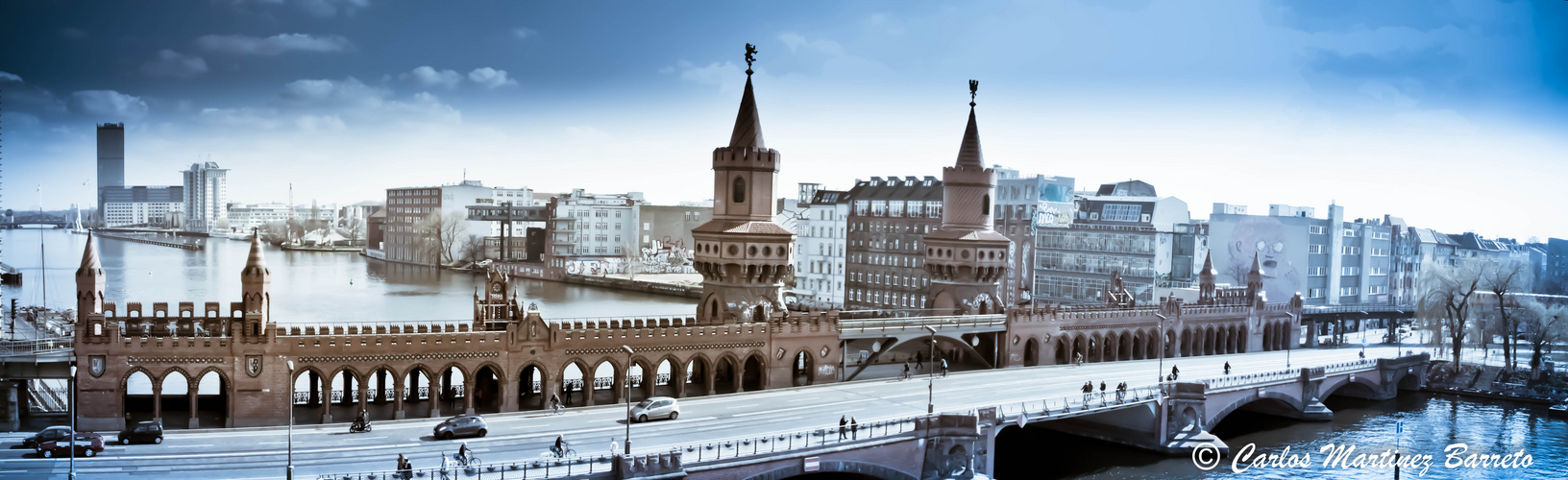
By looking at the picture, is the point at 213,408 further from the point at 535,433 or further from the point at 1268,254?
the point at 1268,254

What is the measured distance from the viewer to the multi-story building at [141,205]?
79188mm

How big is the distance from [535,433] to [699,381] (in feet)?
48.0

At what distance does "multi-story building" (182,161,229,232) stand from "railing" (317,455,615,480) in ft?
191

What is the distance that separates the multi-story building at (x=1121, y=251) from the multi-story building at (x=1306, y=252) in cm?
427

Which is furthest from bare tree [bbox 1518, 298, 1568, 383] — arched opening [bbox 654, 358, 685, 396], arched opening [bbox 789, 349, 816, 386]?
arched opening [bbox 654, 358, 685, 396]

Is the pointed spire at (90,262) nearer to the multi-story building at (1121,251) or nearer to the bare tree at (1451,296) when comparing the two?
the multi-story building at (1121,251)

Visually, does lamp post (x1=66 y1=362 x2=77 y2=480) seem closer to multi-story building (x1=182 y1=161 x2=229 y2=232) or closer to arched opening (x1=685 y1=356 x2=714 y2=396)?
arched opening (x1=685 y1=356 x2=714 y2=396)

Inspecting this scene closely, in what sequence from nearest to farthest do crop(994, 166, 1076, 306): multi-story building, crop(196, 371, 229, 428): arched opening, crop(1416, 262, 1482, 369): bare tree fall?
1. crop(196, 371, 229, 428): arched opening
2. crop(1416, 262, 1482, 369): bare tree
3. crop(994, 166, 1076, 306): multi-story building

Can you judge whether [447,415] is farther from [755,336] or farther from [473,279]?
[473,279]

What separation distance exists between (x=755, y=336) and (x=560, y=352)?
1009 cm

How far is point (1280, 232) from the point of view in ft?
361

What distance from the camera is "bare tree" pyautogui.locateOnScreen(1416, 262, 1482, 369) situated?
91938mm

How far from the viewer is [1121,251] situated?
10725cm

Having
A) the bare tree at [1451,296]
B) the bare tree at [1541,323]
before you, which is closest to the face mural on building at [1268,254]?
the bare tree at [1451,296]
